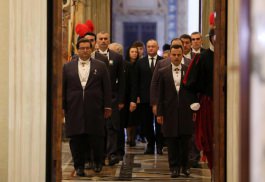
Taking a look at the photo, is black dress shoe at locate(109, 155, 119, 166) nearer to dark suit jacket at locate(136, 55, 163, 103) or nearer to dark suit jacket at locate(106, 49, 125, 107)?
dark suit jacket at locate(106, 49, 125, 107)

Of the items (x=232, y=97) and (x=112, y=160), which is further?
(x=112, y=160)

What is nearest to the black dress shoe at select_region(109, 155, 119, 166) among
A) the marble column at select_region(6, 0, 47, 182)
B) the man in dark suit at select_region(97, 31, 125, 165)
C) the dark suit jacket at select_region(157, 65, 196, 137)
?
the man in dark suit at select_region(97, 31, 125, 165)

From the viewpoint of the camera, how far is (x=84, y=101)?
6.00 m

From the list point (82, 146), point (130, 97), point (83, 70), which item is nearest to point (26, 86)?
point (83, 70)

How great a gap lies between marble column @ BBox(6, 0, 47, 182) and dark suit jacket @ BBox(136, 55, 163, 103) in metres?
Answer: 4.84

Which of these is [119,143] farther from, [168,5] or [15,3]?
[168,5]

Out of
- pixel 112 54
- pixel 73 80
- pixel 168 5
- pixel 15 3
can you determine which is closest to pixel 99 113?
pixel 73 80

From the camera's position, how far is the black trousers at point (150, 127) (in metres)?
8.25

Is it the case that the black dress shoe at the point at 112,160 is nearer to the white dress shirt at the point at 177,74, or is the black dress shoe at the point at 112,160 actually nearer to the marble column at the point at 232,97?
the white dress shirt at the point at 177,74

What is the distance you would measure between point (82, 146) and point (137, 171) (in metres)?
1.09

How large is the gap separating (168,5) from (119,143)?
1260 cm

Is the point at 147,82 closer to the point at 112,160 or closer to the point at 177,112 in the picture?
the point at 112,160

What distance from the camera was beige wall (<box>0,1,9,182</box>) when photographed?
341 cm

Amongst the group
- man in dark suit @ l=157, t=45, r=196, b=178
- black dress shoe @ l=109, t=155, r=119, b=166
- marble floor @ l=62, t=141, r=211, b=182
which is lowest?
marble floor @ l=62, t=141, r=211, b=182
